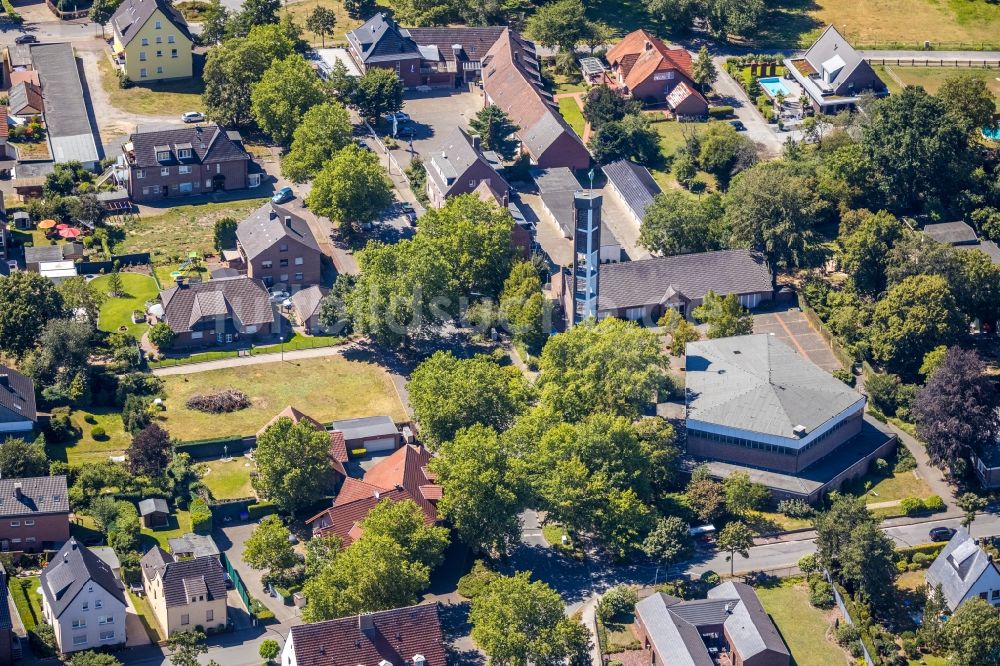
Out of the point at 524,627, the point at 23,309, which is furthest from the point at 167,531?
the point at 524,627

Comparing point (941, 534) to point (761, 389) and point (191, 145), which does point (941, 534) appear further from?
point (191, 145)

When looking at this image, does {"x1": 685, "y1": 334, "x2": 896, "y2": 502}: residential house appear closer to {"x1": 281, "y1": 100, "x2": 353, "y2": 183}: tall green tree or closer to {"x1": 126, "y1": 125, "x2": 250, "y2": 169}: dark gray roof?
{"x1": 281, "y1": 100, "x2": 353, "y2": 183}: tall green tree

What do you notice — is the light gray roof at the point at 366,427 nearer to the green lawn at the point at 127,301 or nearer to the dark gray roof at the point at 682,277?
the green lawn at the point at 127,301

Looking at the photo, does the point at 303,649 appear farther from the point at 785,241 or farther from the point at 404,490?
the point at 785,241

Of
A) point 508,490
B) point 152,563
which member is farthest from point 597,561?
Result: point 152,563

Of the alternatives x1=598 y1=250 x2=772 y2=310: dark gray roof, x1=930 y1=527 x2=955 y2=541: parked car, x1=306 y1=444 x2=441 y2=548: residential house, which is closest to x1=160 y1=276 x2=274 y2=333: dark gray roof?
x1=306 y1=444 x2=441 y2=548: residential house
